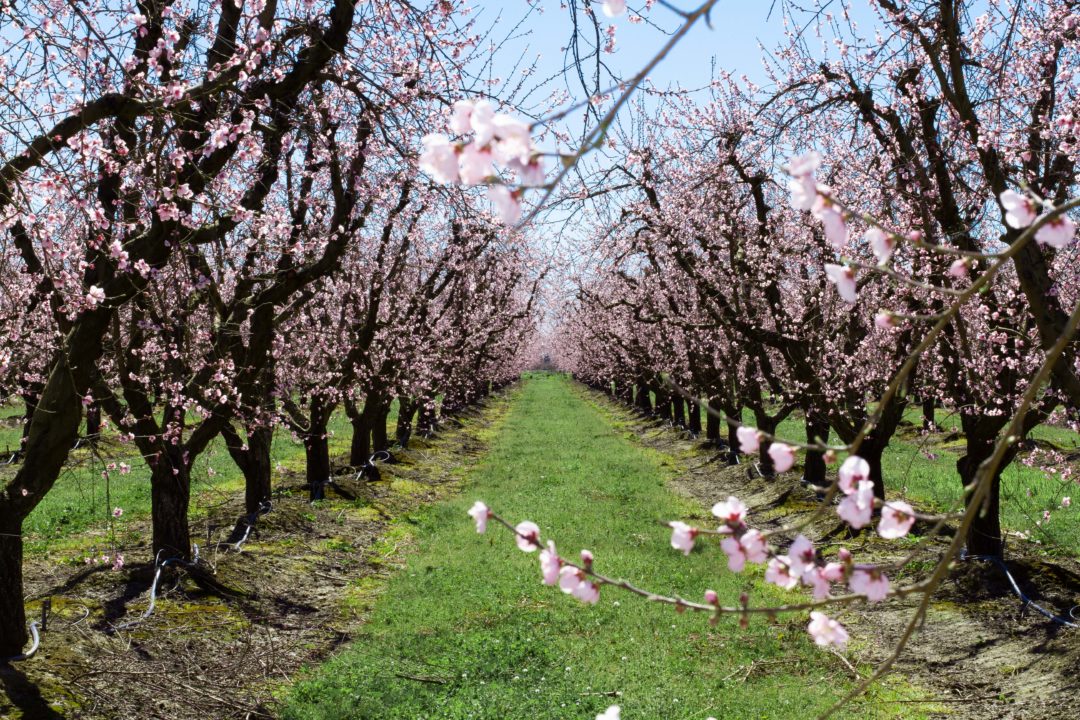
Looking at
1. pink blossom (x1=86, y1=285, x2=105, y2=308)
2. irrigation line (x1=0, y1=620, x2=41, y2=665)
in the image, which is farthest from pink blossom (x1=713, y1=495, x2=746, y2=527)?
irrigation line (x1=0, y1=620, x2=41, y2=665)

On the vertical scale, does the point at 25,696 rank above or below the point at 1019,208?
below

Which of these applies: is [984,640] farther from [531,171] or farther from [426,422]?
[426,422]

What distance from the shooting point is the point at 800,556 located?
2.01 meters

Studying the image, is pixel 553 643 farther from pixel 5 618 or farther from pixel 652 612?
pixel 5 618

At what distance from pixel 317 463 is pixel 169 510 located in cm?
629

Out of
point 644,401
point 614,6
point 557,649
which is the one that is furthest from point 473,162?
point 644,401

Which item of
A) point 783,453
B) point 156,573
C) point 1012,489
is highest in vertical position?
point 783,453

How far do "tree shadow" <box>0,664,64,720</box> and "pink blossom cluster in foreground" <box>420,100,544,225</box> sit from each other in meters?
5.74

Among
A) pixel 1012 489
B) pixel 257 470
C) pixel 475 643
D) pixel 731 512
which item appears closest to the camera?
pixel 731 512

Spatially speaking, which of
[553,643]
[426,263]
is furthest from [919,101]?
[426,263]

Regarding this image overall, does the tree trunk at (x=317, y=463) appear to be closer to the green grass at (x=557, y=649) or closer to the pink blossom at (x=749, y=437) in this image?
the green grass at (x=557, y=649)

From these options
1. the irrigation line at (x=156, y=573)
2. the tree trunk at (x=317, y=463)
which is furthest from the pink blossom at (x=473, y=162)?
the tree trunk at (x=317, y=463)

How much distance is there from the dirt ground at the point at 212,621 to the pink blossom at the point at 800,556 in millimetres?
5570

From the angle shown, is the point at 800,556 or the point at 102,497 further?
the point at 102,497
